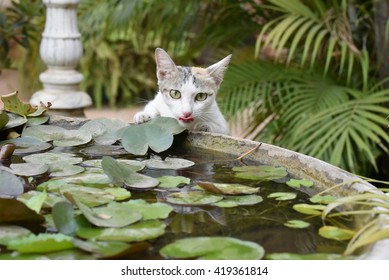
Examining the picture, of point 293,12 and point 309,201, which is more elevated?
point 293,12

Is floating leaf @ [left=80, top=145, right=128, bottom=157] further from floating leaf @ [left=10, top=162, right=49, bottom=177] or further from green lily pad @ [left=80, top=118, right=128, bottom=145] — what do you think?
floating leaf @ [left=10, top=162, right=49, bottom=177]

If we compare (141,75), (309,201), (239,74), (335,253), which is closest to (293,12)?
(239,74)

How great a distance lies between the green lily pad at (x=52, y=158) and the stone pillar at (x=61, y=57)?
5.54 feet

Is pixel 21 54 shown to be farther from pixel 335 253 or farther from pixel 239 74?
pixel 335 253

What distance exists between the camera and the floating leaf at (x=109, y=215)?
141 cm

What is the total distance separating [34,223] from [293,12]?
235 cm

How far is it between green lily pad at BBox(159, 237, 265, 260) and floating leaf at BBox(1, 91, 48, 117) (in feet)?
3.51

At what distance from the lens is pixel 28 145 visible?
6.71 ft

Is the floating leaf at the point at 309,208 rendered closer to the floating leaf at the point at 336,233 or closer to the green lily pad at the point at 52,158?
the floating leaf at the point at 336,233

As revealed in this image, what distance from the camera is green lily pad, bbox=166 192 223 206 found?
158cm

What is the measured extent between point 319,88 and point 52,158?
191cm

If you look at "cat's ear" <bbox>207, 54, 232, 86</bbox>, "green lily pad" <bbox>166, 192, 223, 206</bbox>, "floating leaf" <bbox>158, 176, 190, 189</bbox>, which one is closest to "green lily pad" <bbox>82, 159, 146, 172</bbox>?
"floating leaf" <bbox>158, 176, 190, 189</bbox>
